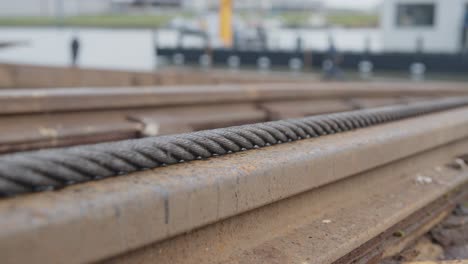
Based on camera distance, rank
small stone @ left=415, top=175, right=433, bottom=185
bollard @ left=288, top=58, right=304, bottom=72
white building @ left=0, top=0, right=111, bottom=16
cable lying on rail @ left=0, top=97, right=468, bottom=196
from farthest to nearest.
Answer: white building @ left=0, top=0, right=111, bottom=16 < bollard @ left=288, top=58, right=304, bottom=72 < small stone @ left=415, top=175, right=433, bottom=185 < cable lying on rail @ left=0, top=97, right=468, bottom=196

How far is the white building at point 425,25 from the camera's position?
2228cm

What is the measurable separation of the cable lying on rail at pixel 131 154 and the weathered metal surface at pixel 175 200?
4cm

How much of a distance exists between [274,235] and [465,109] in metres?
3.56

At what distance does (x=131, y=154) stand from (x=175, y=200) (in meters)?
0.25

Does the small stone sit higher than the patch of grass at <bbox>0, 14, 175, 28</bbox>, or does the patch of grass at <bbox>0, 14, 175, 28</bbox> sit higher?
the patch of grass at <bbox>0, 14, 175, 28</bbox>

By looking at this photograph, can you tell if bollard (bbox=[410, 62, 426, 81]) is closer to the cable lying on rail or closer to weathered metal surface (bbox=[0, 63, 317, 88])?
weathered metal surface (bbox=[0, 63, 317, 88])

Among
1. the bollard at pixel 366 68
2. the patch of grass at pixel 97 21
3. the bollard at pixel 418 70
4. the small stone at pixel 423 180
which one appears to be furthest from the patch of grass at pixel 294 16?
the small stone at pixel 423 180

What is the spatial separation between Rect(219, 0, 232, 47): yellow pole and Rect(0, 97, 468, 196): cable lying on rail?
83.9 feet

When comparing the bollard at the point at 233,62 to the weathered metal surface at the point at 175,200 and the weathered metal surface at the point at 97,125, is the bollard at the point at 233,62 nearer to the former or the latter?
the weathered metal surface at the point at 97,125

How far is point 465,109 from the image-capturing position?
18.5 feet

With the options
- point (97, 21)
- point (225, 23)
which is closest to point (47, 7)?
point (97, 21)

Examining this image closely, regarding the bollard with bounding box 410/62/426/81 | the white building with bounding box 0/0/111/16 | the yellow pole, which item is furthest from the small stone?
the white building with bounding box 0/0/111/16

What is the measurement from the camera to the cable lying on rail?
1.91m

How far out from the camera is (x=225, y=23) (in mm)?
29156
